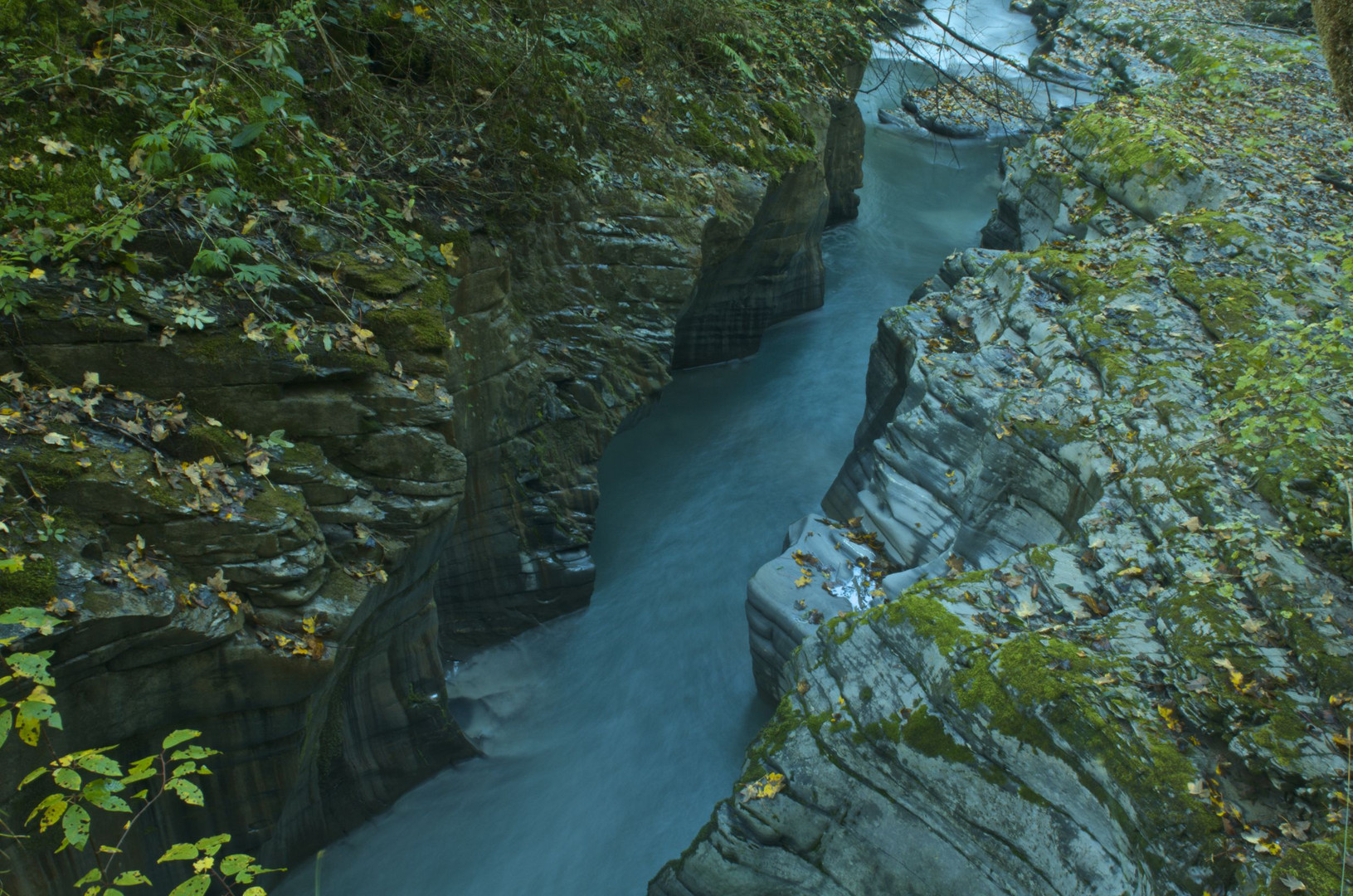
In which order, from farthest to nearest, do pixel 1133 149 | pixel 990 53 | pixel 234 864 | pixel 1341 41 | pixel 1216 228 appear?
pixel 1133 149 < pixel 1216 228 < pixel 990 53 < pixel 1341 41 < pixel 234 864

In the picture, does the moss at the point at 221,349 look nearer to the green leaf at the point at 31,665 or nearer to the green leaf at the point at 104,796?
the green leaf at the point at 31,665

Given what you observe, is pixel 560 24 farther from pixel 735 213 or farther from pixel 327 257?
pixel 327 257

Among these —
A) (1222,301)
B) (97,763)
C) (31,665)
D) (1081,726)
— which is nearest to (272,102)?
(31,665)

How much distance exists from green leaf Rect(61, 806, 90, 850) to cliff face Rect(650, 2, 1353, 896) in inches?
134

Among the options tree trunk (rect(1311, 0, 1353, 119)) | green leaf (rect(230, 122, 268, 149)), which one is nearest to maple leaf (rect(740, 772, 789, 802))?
tree trunk (rect(1311, 0, 1353, 119))

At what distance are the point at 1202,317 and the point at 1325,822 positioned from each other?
4340 mm

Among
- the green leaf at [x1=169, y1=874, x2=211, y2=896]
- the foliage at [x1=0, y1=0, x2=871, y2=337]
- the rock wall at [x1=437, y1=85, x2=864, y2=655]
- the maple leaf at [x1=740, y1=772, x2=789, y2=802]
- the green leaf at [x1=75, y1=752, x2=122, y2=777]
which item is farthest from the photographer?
the rock wall at [x1=437, y1=85, x2=864, y2=655]

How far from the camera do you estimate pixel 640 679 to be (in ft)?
25.8

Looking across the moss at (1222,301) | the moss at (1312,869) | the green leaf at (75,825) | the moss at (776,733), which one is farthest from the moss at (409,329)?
the moss at (1222,301)

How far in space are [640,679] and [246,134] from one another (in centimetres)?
545

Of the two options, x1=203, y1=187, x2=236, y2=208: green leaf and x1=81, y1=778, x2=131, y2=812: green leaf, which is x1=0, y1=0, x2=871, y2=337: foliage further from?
x1=81, y1=778, x2=131, y2=812: green leaf

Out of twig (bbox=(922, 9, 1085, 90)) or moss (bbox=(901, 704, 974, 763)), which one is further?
moss (bbox=(901, 704, 974, 763))

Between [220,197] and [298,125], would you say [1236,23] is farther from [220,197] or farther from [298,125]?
[220,197]

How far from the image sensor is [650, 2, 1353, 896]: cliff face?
156 inches
